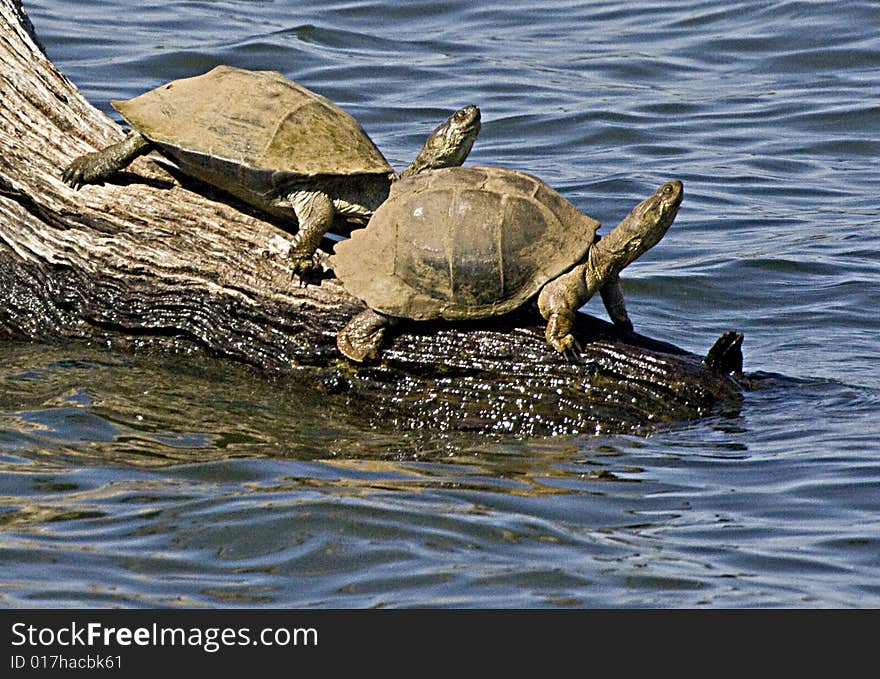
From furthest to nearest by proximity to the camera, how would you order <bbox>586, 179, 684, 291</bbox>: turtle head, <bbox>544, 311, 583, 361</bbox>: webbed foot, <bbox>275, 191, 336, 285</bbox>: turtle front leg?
<bbox>275, 191, 336, 285</bbox>: turtle front leg < <bbox>586, 179, 684, 291</bbox>: turtle head < <bbox>544, 311, 583, 361</bbox>: webbed foot

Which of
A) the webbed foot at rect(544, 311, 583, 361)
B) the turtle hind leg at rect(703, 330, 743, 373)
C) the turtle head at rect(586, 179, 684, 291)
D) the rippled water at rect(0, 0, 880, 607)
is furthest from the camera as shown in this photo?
the turtle hind leg at rect(703, 330, 743, 373)

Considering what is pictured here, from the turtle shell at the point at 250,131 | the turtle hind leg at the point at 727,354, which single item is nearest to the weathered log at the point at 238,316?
the turtle hind leg at the point at 727,354

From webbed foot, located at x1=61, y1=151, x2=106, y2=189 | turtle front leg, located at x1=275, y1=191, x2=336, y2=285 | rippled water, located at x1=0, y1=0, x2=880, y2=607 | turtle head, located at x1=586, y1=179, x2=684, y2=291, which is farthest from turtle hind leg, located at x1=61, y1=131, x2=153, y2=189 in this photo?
turtle head, located at x1=586, y1=179, x2=684, y2=291

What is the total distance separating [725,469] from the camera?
16.2 feet

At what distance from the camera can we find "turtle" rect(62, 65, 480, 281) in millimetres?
5184

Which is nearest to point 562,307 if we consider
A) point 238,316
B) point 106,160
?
point 238,316

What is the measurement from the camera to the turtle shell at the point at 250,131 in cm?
518

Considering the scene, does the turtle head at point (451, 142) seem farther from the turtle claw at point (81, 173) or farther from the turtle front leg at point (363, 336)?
the turtle claw at point (81, 173)

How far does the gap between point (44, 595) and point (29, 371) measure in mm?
1839

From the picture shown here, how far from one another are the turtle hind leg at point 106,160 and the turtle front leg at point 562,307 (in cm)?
161

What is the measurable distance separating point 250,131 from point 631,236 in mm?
1444

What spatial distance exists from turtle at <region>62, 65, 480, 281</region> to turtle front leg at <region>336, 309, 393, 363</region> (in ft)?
0.99

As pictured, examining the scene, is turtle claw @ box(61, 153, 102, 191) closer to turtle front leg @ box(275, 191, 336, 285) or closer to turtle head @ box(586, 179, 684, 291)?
turtle front leg @ box(275, 191, 336, 285)

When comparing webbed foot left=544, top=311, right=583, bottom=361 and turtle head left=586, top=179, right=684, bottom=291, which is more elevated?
turtle head left=586, top=179, right=684, bottom=291
